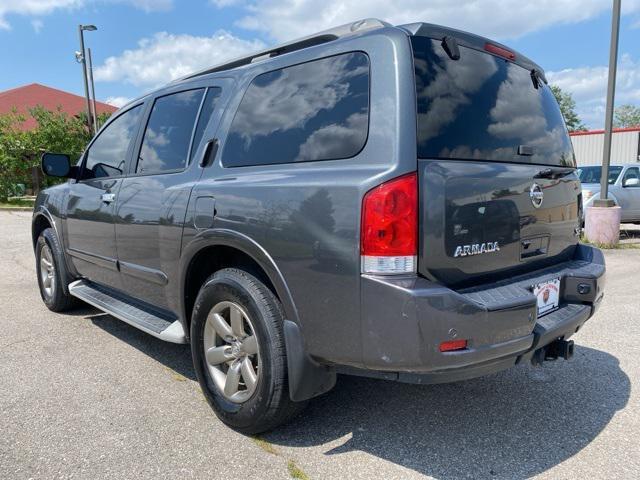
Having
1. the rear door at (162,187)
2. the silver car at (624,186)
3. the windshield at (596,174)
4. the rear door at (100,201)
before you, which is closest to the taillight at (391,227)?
the rear door at (162,187)

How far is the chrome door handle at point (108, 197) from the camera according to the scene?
12.2 feet

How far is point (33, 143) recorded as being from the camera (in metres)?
21.7

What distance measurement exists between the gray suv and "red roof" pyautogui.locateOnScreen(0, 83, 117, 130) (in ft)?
115

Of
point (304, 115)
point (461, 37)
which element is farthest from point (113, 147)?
point (461, 37)

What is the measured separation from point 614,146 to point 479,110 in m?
23.0

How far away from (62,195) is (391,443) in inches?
142

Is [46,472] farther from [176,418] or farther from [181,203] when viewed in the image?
[181,203]

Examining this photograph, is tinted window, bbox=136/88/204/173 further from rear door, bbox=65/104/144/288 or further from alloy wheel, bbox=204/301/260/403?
alloy wheel, bbox=204/301/260/403

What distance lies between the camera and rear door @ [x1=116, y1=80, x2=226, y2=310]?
3074 millimetres

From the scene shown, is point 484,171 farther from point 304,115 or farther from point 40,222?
point 40,222

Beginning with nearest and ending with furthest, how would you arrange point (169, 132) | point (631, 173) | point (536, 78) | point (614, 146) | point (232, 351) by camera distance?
point (232, 351) → point (536, 78) → point (169, 132) → point (631, 173) → point (614, 146)

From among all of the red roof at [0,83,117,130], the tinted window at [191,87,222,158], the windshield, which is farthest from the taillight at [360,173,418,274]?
the red roof at [0,83,117,130]

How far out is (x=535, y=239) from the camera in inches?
105

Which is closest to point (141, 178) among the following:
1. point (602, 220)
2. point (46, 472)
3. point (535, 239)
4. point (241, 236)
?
point (241, 236)
